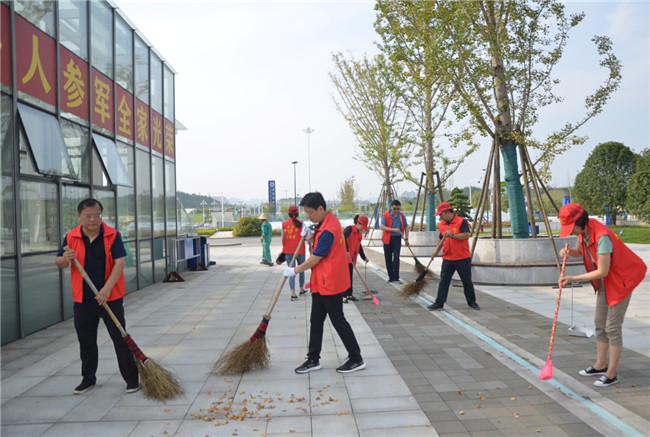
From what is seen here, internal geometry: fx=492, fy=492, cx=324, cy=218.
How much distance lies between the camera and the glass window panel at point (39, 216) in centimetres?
676

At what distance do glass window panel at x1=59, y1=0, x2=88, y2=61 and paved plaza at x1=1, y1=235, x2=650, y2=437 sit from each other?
459 cm

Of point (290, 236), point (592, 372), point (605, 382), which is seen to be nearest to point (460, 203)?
point (290, 236)

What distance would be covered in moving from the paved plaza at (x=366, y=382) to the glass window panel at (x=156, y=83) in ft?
23.7

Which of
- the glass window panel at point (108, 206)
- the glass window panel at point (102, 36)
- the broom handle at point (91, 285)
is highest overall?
the glass window panel at point (102, 36)

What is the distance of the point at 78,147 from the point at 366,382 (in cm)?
662

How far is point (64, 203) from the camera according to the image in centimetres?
785

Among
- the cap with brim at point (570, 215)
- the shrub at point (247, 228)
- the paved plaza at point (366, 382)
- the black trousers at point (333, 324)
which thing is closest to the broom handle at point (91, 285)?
the paved plaza at point (366, 382)

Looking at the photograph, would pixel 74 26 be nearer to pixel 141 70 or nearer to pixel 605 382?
pixel 141 70

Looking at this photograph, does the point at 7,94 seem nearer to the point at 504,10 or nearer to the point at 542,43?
the point at 504,10

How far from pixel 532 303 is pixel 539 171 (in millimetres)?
4814

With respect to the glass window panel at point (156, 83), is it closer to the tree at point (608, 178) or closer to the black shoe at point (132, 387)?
the black shoe at point (132, 387)

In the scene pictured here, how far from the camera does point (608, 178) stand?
33.6 m

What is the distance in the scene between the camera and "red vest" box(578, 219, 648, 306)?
416 centimetres

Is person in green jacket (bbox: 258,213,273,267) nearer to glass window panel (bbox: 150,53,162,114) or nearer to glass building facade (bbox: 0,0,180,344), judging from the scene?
glass building facade (bbox: 0,0,180,344)
